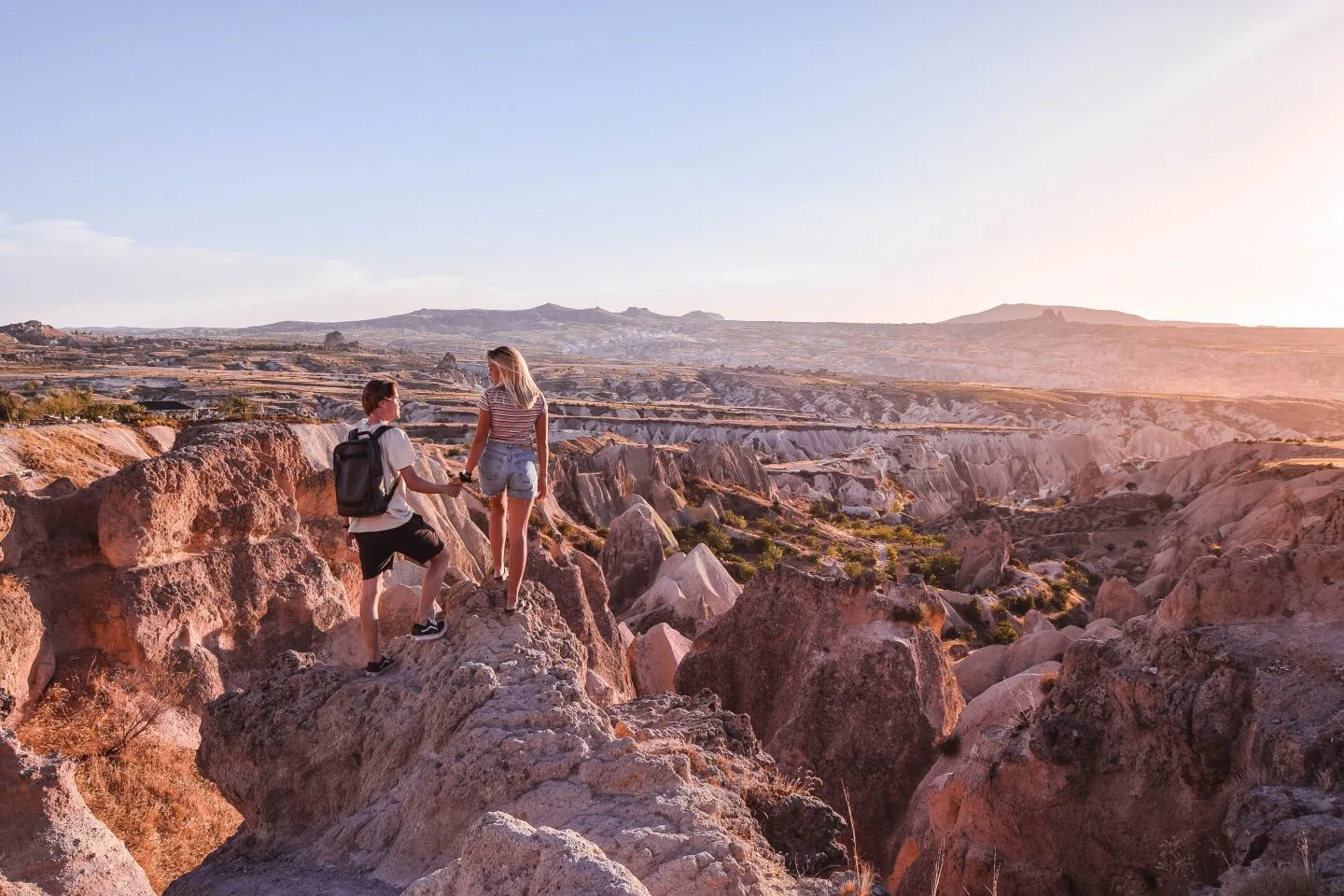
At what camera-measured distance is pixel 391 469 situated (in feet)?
19.8

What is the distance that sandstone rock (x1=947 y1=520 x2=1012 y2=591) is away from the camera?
3294 cm

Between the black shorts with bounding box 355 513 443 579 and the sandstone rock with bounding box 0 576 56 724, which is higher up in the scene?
the black shorts with bounding box 355 513 443 579

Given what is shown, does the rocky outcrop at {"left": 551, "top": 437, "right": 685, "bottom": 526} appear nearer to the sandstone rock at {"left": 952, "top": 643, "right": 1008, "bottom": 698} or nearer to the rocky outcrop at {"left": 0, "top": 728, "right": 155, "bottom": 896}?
the sandstone rock at {"left": 952, "top": 643, "right": 1008, "bottom": 698}

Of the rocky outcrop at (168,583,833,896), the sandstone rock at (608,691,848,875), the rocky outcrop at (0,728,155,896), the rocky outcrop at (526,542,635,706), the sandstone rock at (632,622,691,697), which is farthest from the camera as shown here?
the sandstone rock at (632,622,691,697)

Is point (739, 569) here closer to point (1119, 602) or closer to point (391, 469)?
point (1119, 602)

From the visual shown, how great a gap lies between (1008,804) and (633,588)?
1701cm

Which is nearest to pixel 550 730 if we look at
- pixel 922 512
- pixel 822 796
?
pixel 822 796

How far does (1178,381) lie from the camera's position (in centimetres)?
16525

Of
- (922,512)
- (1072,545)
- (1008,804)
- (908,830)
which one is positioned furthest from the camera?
(922,512)

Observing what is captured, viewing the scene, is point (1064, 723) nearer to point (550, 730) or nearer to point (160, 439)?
point (550, 730)

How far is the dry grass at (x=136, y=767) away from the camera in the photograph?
7.17m

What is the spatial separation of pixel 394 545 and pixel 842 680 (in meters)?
6.95

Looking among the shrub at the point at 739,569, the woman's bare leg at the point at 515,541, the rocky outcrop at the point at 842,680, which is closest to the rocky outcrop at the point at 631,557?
the shrub at the point at 739,569

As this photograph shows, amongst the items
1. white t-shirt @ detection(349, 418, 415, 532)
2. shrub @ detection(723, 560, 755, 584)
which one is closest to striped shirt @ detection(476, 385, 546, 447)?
white t-shirt @ detection(349, 418, 415, 532)
